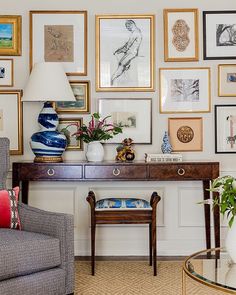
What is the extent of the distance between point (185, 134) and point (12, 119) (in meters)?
1.32

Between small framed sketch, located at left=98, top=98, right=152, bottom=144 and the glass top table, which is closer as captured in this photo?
the glass top table

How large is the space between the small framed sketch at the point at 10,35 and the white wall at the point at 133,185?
0.05 meters

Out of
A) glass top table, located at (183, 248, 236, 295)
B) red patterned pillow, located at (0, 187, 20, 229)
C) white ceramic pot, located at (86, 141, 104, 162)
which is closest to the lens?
glass top table, located at (183, 248, 236, 295)

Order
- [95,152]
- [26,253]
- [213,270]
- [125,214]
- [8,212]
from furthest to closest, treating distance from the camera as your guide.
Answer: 1. [95,152]
2. [125,214]
3. [8,212]
4. [26,253]
5. [213,270]

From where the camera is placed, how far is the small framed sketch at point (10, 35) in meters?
3.70

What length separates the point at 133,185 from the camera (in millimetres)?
3746

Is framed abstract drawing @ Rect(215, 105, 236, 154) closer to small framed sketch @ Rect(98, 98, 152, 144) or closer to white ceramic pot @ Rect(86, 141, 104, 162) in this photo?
small framed sketch @ Rect(98, 98, 152, 144)

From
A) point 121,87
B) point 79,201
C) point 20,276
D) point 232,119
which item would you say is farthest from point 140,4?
point 20,276

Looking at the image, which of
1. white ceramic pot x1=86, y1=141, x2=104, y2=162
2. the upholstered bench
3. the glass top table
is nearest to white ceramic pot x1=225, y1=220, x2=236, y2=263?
the glass top table

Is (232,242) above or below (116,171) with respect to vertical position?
below

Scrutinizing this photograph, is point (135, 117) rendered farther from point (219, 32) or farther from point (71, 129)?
point (219, 32)

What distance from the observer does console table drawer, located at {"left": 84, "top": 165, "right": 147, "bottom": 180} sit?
3.31 m

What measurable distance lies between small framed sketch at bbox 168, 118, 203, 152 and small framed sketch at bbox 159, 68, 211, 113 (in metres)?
0.08

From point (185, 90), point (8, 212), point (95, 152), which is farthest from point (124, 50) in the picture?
point (8, 212)
